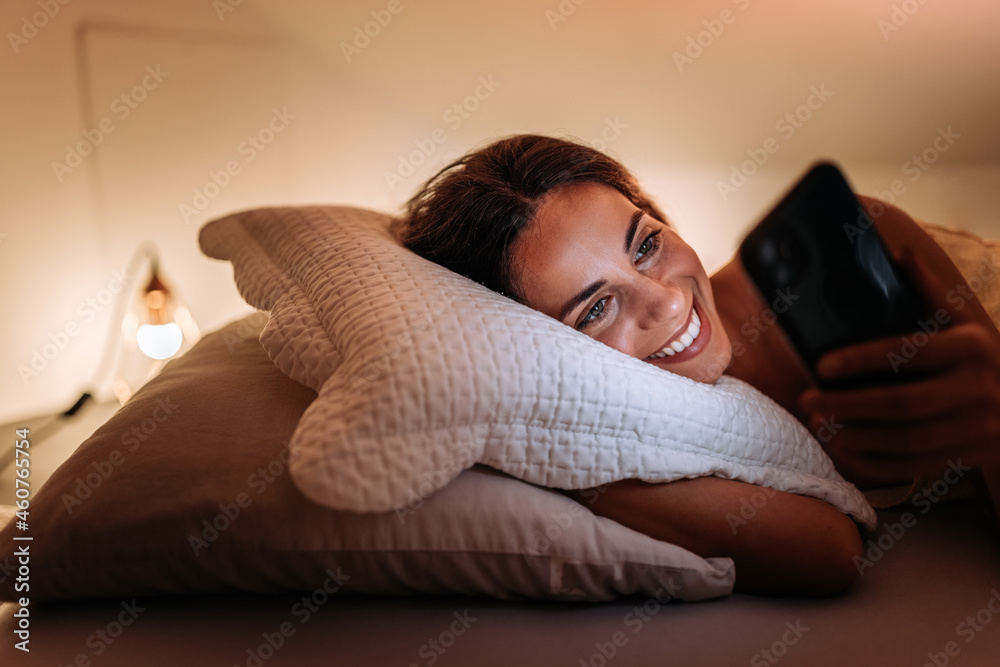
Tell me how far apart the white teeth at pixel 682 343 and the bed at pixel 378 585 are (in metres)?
0.25

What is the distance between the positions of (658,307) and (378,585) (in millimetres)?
489

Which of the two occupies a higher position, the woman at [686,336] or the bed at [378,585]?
the woman at [686,336]

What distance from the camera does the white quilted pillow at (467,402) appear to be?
0.65 meters

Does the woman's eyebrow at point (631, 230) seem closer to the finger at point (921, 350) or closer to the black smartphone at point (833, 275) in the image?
the black smartphone at point (833, 275)

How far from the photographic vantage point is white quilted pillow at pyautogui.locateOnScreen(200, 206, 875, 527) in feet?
2.15

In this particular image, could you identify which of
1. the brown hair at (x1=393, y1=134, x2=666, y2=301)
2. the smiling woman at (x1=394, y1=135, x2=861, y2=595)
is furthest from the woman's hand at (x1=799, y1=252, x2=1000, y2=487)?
the brown hair at (x1=393, y1=134, x2=666, y2=301)

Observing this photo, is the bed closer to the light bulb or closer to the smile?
the smile

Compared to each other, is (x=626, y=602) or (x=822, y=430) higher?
(x=822, y=430)

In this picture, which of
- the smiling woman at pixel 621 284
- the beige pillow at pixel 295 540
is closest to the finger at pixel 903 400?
the smiling woman at pixel 621 284

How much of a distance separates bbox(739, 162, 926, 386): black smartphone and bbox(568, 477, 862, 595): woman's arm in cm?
20

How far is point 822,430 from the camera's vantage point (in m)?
1.04

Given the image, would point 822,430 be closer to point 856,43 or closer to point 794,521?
point 794,521

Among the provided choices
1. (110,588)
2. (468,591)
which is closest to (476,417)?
Result: (468,591)

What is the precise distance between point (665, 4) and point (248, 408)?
1.63 metres
